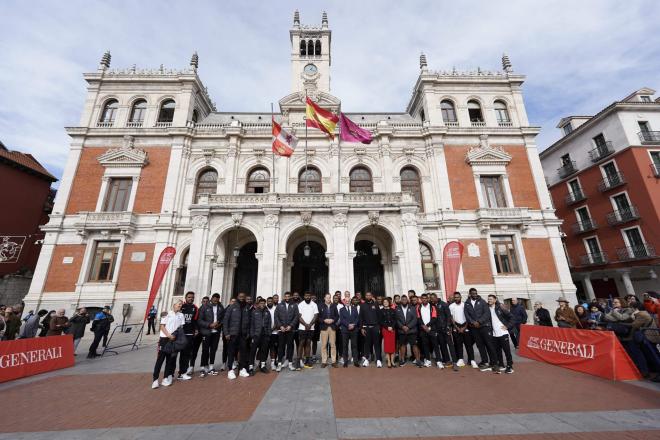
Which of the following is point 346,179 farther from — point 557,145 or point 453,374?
point 557,145

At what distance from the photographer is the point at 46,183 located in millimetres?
24000

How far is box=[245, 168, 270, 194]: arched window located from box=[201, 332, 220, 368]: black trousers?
14.3 meters

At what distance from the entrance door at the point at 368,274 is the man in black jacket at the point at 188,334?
1304 centimetres

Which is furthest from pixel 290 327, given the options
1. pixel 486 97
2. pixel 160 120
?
pixel 486 97

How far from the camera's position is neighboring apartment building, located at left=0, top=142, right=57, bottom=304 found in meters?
19.8

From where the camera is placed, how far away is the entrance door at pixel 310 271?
19.0 meters

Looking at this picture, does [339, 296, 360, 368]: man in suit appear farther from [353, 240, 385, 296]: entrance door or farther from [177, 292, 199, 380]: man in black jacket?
[353, 240, 385, 296]: entrance door

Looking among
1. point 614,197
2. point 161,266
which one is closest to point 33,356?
point 161,266

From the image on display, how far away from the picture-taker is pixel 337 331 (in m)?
8.62

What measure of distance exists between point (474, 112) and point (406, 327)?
22.9 m

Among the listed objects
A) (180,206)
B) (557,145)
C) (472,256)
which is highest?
(557,145)

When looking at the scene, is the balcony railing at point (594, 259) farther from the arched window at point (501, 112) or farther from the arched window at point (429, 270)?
the arched window at point (429, 270)

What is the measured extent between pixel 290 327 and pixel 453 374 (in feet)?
15.0

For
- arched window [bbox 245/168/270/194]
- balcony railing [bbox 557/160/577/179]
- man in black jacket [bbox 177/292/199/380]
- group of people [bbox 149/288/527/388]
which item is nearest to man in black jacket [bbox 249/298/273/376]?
group of people [bbox 149/288/527/388]
